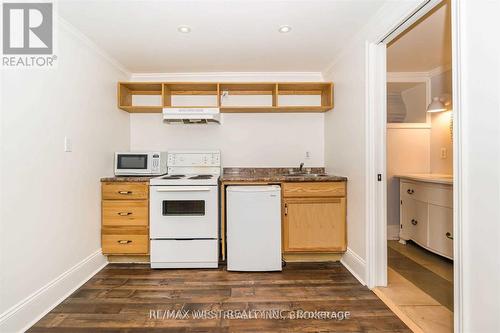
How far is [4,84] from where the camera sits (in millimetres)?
1540

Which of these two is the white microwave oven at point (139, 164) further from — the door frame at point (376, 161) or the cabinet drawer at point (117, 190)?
the door frame at point (376, 161)

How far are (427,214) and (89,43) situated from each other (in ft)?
12.5

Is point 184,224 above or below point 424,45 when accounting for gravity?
below

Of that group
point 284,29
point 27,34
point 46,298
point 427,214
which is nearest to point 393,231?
point 427,214

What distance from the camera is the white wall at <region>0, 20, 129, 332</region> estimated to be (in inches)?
61.7

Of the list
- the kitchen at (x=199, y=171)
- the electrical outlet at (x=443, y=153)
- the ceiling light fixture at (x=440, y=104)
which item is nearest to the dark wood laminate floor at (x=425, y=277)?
the kitchen at (x=199, y=171)

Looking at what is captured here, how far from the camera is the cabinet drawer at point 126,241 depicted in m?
2.60

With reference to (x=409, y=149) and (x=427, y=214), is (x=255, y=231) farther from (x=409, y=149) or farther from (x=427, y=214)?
(x=409, y=149)

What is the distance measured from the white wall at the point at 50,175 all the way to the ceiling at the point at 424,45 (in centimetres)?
271

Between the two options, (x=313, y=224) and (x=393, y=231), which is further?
(x=393, y=231)

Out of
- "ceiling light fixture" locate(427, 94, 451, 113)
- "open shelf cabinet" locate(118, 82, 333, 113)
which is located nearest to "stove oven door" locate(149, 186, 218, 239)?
"open shelf cabinet" locate(118, 82, 333, 113)

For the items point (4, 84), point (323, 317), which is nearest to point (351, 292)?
point (323, 317)

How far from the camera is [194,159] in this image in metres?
3.20

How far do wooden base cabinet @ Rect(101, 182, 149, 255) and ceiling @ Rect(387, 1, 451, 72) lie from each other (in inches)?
110
